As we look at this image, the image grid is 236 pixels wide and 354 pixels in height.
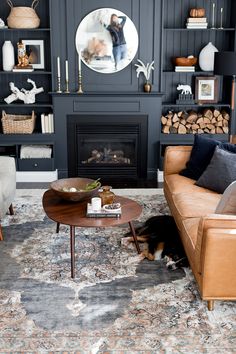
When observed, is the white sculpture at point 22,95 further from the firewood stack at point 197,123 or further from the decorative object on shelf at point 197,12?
the decorative object on shelf at point 197,12

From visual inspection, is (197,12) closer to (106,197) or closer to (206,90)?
(206,90)

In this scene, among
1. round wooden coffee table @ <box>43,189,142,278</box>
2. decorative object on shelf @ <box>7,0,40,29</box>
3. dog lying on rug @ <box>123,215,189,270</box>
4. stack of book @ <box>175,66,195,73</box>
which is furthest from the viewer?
stack of book @ <box>175,66,195,73</box>

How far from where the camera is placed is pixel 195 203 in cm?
390

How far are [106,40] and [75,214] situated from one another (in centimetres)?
300

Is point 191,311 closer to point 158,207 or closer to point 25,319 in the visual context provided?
point 25,319

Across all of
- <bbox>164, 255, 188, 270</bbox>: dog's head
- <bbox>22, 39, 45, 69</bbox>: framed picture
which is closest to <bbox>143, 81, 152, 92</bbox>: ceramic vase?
<bbox>22, 39, 45, 69</bbox>: framed picture

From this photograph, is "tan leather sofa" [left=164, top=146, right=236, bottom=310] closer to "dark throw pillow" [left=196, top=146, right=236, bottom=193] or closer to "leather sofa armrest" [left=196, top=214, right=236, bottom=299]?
"leather sofa armrest" [left=196, top=214, right=236, bottom=299]

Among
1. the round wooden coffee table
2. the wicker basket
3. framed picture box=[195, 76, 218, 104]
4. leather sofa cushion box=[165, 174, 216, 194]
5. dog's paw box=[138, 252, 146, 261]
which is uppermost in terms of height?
framed picture box=[195, 76, 218, 104]

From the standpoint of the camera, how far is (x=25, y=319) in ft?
9.78

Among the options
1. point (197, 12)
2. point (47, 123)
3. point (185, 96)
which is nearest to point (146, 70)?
point (185, 96)

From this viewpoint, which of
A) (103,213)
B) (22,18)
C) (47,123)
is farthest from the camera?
(47,123)

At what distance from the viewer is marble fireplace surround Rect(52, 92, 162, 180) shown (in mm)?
5922

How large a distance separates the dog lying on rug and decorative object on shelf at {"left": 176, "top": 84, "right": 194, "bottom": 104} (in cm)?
211

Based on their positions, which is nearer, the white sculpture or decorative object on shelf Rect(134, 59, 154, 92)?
decorative object on shelf Rect(134, 59, 154, 92)
